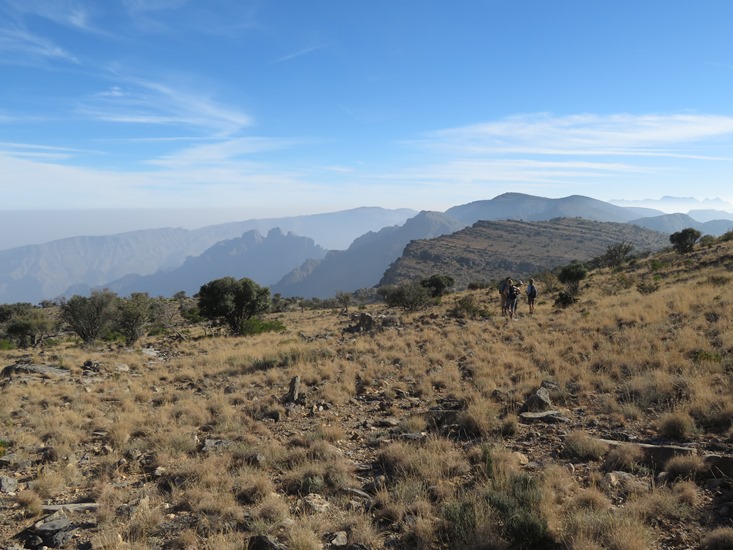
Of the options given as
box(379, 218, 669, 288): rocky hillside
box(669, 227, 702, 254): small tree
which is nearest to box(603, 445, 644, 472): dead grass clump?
box(669, 227, 702, 254): small tree

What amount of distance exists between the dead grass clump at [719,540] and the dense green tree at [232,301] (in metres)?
24.4

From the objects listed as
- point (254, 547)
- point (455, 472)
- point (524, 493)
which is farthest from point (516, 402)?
point (254, 547)

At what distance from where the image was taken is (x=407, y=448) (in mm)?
6523

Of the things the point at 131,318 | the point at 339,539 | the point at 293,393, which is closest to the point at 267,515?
the point at 339,539

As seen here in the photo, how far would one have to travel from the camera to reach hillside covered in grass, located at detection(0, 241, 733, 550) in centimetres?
448

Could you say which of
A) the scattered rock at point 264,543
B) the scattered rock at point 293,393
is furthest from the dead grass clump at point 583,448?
the scattered rock at point 293,393

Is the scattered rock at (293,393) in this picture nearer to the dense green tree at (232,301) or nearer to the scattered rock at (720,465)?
the scattered rock at (720,465)

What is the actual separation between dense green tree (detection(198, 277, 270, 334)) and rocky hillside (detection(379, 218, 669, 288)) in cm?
6509

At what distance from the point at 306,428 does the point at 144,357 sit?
12.6m

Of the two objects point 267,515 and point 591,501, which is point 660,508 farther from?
point 267,515

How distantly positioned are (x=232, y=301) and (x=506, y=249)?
129352 mm

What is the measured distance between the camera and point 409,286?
29.3 meters

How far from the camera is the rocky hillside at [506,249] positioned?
113 m

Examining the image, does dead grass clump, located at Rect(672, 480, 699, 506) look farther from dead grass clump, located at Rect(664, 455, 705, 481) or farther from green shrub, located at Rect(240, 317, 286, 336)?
green shrub, located at Rect(240, 317, 286, 336)
